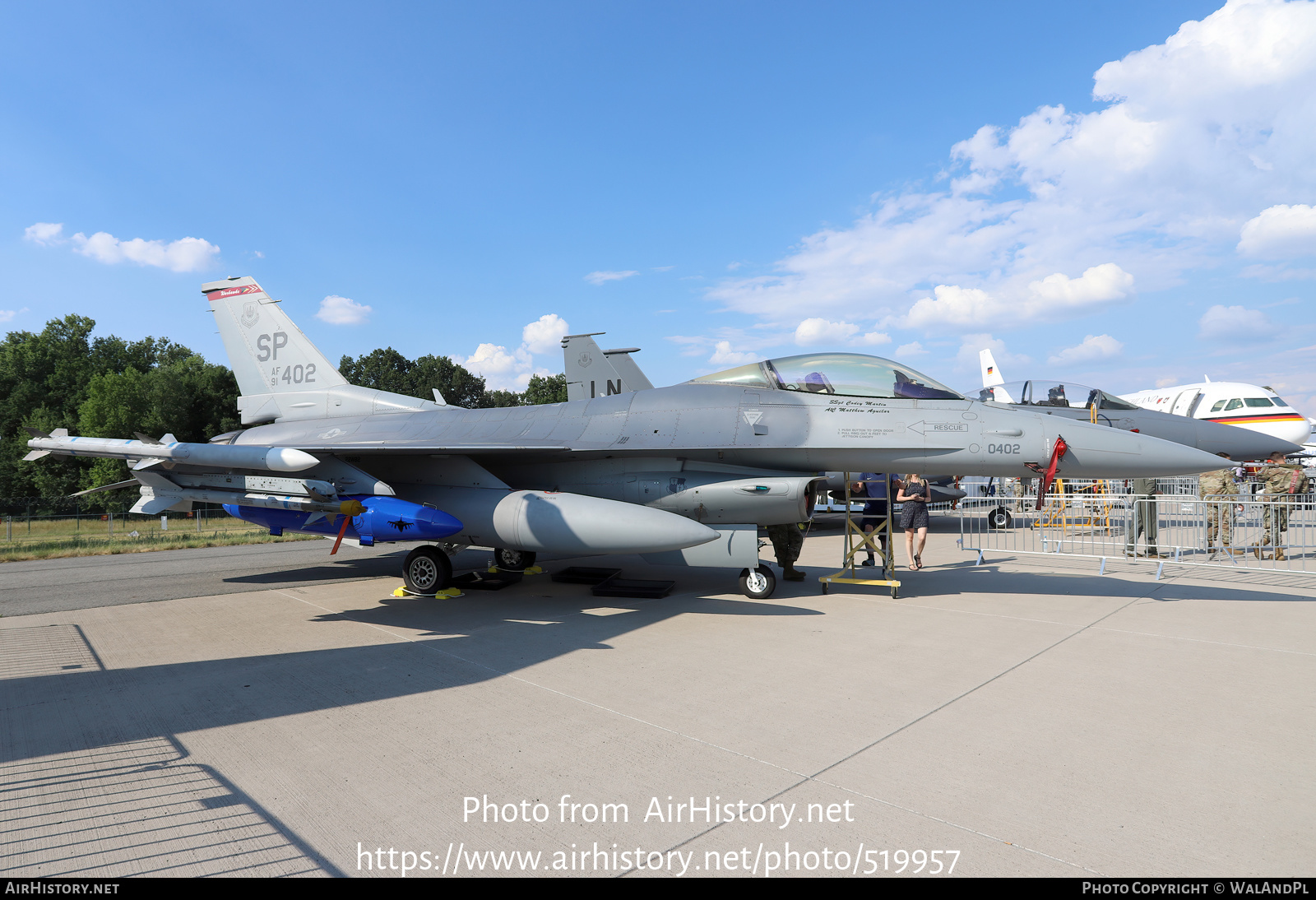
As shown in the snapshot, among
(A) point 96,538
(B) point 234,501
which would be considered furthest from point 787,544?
(A) point 96,538

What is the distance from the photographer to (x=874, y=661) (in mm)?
4973

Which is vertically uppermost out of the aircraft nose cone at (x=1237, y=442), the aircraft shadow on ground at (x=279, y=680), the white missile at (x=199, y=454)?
the aircraft nose cone at (x=1237, y=442)

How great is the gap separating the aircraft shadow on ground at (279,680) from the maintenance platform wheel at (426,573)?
111cm

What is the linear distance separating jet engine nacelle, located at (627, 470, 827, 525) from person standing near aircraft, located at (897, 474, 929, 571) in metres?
3.27

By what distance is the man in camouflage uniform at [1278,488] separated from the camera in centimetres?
952

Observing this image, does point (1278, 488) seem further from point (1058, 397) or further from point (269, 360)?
point (269, 360)

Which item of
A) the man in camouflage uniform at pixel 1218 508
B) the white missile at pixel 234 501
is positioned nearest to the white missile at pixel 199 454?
the white missile at pixel 234 501

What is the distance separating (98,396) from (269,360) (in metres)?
49.2

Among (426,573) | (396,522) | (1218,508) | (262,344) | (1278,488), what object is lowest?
(426,573)

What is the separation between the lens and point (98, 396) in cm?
4641

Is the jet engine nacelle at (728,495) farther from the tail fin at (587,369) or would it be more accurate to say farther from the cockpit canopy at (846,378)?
the tail fin at (587,369)
